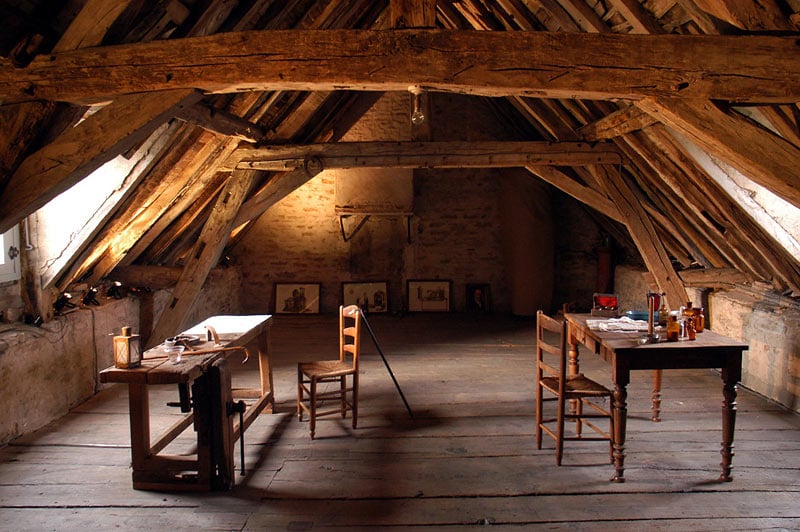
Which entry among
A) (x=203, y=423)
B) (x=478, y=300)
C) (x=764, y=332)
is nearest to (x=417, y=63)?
(x=203, y=423)

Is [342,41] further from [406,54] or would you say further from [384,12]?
[384,12]

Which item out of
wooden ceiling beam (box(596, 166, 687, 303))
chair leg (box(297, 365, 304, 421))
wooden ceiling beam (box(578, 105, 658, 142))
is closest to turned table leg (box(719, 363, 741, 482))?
wooden ceiling beam (box(578, 105, 658, 142))

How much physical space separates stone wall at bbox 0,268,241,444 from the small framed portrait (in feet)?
16.2

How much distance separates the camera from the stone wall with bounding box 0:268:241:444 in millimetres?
→ 4039

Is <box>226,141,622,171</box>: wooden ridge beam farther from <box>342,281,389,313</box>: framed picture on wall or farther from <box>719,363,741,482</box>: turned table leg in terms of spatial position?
<box>342,281,389,313</box>: framed picture on wall

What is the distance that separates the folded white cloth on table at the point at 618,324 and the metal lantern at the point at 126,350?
283cm

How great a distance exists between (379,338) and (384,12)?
3.83 m

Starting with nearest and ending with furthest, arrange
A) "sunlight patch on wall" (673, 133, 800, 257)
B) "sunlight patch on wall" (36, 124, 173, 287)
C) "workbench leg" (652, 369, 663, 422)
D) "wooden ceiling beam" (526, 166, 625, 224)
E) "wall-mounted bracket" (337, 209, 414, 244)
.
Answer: "sunlight patch on wall" (673, 133, 800, 257)
"workbench leg" (652, 369, 663, 422)
"sunlight patch on wall" (36, 124, 173, 287)
"wooden ceiling beam" (526, 166, 625, 224)
"wall-mounted bracket" (337, 209, 414, 244)

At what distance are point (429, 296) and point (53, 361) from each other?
18.4ft

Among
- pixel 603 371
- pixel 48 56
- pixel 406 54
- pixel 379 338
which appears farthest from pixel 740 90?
pixel 379 338

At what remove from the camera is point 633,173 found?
5.84 meters

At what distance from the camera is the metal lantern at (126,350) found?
3189 millimetres

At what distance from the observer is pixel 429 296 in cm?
916

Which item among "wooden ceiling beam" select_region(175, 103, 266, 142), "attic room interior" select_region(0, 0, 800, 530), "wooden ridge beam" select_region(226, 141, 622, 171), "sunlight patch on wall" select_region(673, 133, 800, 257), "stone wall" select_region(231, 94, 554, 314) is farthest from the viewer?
"stone wall" select_region(231, 94, 554, 314)
